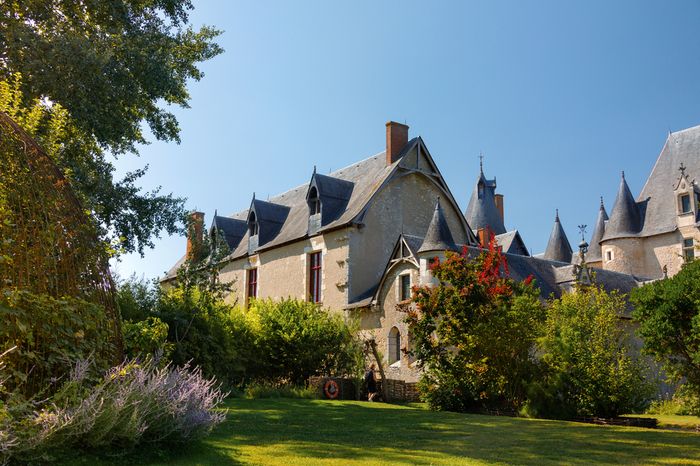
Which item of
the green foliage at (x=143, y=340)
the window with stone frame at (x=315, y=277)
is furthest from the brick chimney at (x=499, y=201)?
the green foliage at (x=143, y=340)

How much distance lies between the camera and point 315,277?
2658 cm

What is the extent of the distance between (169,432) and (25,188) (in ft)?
8.81

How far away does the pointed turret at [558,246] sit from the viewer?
141 ft

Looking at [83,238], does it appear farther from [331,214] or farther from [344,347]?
[331,214]

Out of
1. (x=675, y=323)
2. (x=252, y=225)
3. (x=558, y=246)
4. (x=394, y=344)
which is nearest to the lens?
(x=675, y=323)

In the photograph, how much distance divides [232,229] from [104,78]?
2101cm

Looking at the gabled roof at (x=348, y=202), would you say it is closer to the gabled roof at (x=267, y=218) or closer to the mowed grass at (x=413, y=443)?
the gabled roof at (x=267, y=218)

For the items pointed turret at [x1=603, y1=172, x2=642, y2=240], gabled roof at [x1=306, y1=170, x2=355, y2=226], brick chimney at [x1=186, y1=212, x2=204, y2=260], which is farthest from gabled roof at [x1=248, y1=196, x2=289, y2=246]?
pointed turret at [x1=603, y1=172, x2=642, y2=240]

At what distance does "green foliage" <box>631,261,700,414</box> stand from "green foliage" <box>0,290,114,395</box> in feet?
35.6

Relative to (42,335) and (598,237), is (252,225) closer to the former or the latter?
(598,237)

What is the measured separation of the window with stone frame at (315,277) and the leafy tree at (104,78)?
10.9 metres

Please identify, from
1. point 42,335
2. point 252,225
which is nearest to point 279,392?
point 42,335

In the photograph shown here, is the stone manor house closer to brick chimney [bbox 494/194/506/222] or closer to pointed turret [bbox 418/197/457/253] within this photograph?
pointed turret [bbox 418/197/457/253]

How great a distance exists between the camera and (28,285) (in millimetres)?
5996
